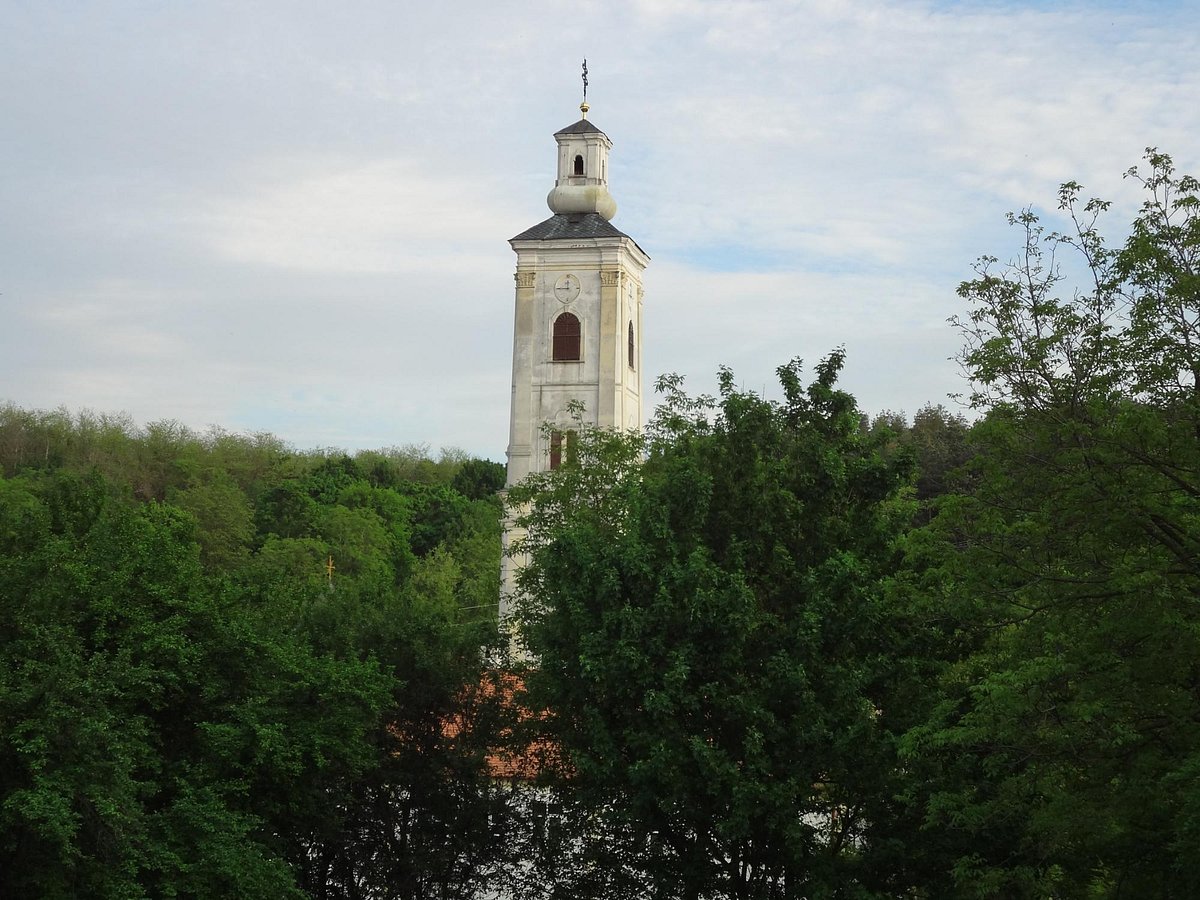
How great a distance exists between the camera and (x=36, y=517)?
959 inches

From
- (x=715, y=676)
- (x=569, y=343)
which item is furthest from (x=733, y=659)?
(x=569, y=343)

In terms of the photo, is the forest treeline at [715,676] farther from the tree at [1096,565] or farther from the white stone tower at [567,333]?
the white stone tower at [567,333]

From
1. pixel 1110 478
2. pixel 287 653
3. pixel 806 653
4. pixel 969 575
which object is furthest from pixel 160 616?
pixel 1110 478

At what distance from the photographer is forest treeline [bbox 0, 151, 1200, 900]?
17984mm

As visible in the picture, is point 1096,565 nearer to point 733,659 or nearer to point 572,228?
point 733,659

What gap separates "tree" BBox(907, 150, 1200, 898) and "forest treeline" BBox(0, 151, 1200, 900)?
0.17 ft

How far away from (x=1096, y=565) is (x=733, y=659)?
233 inches

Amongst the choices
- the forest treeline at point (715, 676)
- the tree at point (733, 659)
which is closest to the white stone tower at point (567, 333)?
the forest treeline at point (715, 676)

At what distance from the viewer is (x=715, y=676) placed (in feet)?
75.5

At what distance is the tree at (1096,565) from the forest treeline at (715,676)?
5 centimetres

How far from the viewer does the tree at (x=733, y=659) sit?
2214 centimetres

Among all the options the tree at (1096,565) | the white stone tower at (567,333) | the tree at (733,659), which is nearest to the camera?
the tree at (1096,565)

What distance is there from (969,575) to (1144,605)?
8.05 ft

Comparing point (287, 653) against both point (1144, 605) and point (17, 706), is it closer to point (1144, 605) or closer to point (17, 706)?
point (17, 706)
